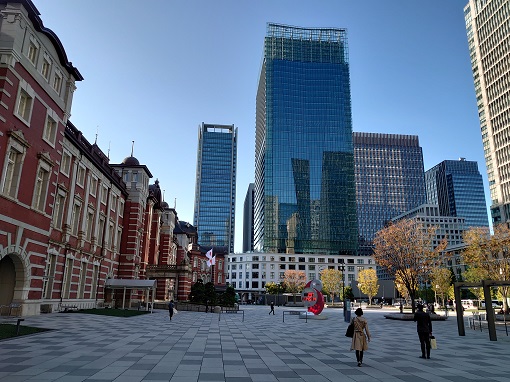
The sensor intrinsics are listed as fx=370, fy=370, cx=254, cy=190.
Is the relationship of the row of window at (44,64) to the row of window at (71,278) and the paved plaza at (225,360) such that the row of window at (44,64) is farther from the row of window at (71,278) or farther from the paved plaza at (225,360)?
the paved plaza at (225,360)

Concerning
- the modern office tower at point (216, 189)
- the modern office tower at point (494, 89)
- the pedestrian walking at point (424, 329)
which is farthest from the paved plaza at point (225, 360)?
the modern office tower at point (216, 189)

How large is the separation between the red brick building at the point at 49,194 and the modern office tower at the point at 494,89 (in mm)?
100820

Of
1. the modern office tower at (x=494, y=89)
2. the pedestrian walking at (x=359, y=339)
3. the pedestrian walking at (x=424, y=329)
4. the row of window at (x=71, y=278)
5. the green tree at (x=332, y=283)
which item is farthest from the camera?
the modern office tower at (x=494, y=89)

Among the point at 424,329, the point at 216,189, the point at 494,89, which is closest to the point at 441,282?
the point at 424,329

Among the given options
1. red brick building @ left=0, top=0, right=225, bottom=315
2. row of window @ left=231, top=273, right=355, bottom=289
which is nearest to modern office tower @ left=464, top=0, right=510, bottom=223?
row of window @ left=231, top=273, right=355, bottom=289

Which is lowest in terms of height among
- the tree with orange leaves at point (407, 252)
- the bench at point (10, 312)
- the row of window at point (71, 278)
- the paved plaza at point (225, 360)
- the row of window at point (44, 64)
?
the paved plaza at point (225, 360)

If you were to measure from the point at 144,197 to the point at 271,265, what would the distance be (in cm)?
8441

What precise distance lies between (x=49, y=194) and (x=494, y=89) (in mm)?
118105

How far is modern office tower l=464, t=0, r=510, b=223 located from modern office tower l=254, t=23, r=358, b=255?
144 ft

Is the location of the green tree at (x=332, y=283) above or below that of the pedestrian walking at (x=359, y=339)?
above

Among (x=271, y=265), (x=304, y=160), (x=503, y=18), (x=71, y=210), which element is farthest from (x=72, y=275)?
(x=503, y=18)

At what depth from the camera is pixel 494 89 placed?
346 feet

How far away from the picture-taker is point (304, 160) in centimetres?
13638

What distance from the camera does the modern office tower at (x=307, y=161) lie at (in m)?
134
